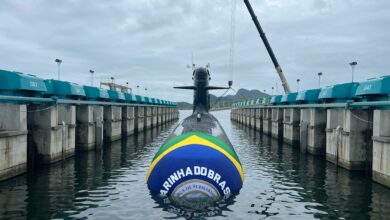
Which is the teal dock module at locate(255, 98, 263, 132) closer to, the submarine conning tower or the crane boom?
the crane boom

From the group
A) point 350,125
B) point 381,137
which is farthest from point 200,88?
point 381,137

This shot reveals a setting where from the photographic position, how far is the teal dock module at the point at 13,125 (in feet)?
71.6

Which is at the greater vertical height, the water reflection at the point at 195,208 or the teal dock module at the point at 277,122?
the teal dock module at the point at 277,122

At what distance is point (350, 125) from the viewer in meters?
26.7

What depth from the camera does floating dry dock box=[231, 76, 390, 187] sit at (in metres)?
22.2

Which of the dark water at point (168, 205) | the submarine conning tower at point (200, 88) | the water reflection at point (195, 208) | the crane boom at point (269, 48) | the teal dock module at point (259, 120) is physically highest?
the crane boom at point (269, 48)

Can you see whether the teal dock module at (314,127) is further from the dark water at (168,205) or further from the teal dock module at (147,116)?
the teal dock module at (147,116)

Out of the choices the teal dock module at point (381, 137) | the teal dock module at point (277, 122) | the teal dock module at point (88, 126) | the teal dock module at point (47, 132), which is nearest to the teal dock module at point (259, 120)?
the teal dock module at point (277, 122)

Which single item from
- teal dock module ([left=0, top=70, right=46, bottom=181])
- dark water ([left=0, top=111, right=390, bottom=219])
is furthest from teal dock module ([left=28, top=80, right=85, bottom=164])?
teal dock module ([left=0, top=70, right=46, bottom=181])

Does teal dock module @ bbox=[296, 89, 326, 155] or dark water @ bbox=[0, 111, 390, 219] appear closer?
dark water @ bbox=[0, 111, 390, 219]

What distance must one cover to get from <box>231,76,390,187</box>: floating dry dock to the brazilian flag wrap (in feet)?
38.2

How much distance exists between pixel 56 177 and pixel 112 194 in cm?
650

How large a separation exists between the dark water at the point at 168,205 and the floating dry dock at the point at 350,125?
4.27 feet

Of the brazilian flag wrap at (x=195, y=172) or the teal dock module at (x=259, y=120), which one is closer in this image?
the brazilian flag wrap at (x=195, y=172)
